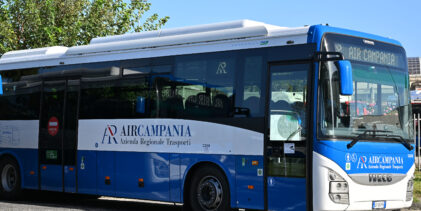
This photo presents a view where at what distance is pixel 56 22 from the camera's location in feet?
97.6

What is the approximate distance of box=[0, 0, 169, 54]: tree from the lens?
28.0m

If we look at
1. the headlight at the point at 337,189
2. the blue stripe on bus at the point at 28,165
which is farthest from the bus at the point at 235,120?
the blue stripe on bus at the point at 28,165

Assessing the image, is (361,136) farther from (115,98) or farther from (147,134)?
(115,98)

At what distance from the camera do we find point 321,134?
10781 millimetres

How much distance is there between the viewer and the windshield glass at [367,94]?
1087cm

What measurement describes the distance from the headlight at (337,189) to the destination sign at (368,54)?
2014 millimetres

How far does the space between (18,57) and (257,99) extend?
827cm

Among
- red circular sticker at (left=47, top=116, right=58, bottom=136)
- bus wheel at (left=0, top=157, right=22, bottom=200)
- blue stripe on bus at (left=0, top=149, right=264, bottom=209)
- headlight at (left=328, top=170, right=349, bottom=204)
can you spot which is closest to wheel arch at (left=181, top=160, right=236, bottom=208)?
blue stripe on bus at (left=0, top=149, right=264, bottom=209)

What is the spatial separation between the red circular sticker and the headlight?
295 inches

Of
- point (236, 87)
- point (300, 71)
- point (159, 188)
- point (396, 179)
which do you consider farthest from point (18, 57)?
point (396, 179)

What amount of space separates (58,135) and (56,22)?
15.0m

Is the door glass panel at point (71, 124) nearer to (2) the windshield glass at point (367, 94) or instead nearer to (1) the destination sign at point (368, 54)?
(2) the windshield glass at point (367, 94)

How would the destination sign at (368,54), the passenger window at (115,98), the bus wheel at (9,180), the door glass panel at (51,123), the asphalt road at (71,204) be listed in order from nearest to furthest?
the destination sign at (368,54)
the passenger window at (115,98)
the asphalt road at (71,204)
the door glass panel at (51,123)
the bus wheel at (9,180)

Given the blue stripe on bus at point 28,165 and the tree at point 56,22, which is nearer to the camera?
the blue stripe on bus at point 28,165
